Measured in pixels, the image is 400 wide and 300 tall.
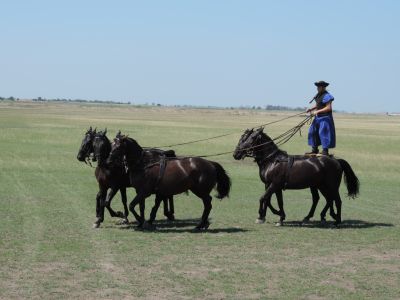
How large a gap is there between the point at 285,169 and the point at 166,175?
2.76 meters

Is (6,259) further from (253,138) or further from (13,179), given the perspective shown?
(13,179)

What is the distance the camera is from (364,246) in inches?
476

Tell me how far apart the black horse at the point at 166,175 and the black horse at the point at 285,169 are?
135 cm

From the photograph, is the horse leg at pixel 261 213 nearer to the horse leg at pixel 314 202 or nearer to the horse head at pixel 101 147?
the horse leg at pixel 314 202

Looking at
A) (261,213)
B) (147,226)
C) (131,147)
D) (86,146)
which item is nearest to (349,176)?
(261,213)

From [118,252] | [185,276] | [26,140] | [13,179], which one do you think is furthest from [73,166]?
[185,276]

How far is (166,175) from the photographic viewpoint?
13.7 metres

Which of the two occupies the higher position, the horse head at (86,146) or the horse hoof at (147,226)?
the horse head at (86,146)

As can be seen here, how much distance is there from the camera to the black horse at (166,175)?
44.7 ft

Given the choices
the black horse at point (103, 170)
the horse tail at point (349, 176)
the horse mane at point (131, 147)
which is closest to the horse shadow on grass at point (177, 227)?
the black horse at point (103, 170)

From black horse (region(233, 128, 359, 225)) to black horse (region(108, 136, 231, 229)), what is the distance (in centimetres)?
135

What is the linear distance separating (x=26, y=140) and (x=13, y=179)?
67.0 feet

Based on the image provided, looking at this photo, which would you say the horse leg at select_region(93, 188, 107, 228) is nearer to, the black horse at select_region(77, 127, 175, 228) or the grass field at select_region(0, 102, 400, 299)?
the black horse at select_region(77, 127, 175, 228)

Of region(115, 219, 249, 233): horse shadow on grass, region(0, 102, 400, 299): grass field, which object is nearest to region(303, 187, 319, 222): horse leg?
region(0, 102, 400, 299): grass field
